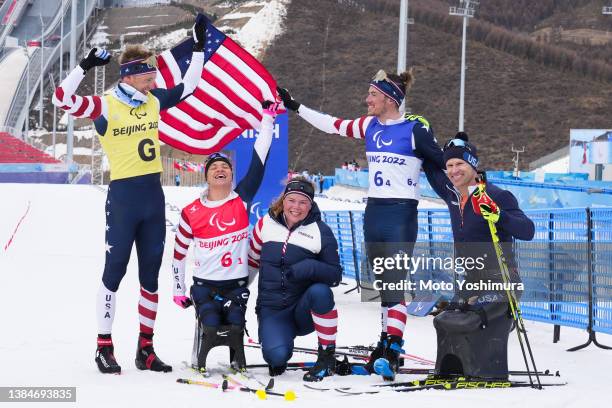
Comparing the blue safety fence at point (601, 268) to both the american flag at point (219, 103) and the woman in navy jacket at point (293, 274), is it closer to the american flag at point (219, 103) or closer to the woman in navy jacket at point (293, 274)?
the woman in navy jacket at point (293, 274)

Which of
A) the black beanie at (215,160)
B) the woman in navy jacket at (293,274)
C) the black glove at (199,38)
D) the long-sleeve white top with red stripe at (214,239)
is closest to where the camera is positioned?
the woman in navy jacket at (293,274)

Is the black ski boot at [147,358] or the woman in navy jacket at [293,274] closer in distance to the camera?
the woman in navy jacket at [293,274]

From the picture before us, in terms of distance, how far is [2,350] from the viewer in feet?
26.9

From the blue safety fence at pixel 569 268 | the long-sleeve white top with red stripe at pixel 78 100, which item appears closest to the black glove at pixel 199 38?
the long-sleeve white top with red stripe at pixel 78 100

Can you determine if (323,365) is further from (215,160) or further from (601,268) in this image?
(601,268)

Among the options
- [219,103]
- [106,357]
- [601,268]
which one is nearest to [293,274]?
[106,357]

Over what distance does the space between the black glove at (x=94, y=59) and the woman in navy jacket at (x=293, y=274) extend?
1636 millimetres

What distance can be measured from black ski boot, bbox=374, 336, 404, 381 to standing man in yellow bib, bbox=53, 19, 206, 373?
149cm

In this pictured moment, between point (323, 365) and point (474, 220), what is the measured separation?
4.72ft

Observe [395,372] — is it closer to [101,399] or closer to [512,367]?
[512,367]

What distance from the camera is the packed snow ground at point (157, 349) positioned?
254 inches

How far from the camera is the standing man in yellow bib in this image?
741 centimetres

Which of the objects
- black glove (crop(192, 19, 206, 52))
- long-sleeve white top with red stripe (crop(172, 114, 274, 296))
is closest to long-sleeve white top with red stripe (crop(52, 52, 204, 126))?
black glove (crop(192, 19, 206, 52))

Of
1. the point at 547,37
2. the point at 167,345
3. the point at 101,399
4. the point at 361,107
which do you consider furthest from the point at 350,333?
the point at 547,37
